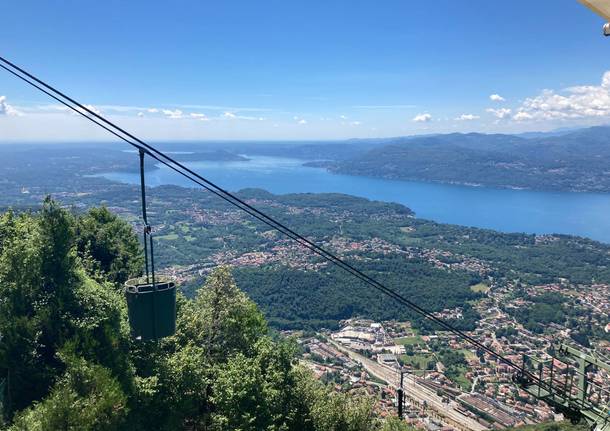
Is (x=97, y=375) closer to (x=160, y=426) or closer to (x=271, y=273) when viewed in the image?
(x=160, y=426)

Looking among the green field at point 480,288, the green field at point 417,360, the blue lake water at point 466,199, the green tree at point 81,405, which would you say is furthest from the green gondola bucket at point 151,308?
the blue lake water at point 466,199

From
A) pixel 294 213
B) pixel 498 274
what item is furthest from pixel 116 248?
pixel 294 213

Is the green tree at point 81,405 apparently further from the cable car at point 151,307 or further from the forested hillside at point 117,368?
the cable car at point 151,307

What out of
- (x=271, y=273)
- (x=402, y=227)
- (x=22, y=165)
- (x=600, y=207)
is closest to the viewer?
(x=271, y=273)

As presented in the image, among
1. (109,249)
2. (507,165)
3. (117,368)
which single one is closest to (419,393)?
(109,249)

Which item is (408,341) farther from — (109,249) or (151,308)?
(151,308)

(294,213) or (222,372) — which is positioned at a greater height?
(222,372)
